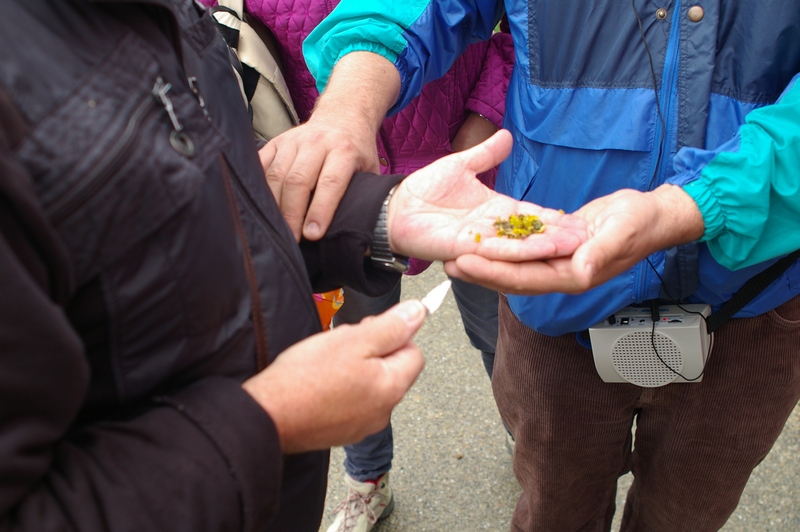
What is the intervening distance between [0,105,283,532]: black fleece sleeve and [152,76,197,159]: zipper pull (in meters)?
0.23

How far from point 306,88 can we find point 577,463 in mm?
1548

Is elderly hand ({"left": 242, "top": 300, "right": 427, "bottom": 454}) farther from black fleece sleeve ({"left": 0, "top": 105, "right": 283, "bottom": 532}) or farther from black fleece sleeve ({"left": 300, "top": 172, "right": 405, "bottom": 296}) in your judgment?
black fleece sleeve ({"left": 300, "top": 172, "right": 405, "bottom": 296})

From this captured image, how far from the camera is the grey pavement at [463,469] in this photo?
255 cm

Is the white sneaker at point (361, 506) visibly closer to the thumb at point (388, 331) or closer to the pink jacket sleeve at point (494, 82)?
the pink jacket sleeve at point (494, 82)

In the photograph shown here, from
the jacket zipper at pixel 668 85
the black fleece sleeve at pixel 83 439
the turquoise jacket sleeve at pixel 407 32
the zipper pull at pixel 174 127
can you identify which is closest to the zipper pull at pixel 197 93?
the zipper pull at pixel 174 127

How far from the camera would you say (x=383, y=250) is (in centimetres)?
137

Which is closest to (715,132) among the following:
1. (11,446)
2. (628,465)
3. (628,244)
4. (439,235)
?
(628,244)

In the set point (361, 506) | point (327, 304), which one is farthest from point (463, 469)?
point (327, 304)

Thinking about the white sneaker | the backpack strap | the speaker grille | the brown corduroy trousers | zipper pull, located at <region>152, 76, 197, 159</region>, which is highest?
zipper pull, located at <region>152, 76, 197, 159</region>

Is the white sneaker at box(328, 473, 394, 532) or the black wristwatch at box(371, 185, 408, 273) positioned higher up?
the black wristwatch at box(371, 185, 408, 273)

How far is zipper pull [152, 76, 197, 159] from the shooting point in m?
0.87

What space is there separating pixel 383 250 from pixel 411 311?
37cm

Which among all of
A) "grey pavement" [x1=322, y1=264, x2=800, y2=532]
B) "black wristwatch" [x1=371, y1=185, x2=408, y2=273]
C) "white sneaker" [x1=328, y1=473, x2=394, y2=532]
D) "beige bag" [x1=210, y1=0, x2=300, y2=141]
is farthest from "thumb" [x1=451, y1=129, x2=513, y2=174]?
"grey pavement" [x1=322, y1=264, x2=800, y2=532]

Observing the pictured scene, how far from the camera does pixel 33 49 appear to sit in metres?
0.74
